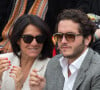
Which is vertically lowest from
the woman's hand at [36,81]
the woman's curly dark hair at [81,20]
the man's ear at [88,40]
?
the woman's hand at [36,81]

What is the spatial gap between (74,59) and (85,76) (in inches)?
7.4

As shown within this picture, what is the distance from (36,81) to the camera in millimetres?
1951

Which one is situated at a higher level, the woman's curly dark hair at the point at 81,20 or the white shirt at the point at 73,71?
Result: the woman's curly dark hair at the point at 81,20

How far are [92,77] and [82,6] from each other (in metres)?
1.25

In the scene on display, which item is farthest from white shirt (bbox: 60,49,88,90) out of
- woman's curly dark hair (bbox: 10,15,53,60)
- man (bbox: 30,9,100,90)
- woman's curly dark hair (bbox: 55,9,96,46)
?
woman's curly dark hair (bbox: 10,15,53,60)

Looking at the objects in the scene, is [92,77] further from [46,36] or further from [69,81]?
[46,36]

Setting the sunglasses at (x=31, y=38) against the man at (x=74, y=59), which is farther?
the sunglasses at (x=31, y=38)

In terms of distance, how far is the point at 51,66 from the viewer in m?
2.21

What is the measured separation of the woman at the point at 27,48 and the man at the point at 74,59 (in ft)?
1.23

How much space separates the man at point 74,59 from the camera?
187 centimetres

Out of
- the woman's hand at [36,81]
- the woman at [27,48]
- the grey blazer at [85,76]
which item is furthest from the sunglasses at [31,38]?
the woman's hand at [36,81]

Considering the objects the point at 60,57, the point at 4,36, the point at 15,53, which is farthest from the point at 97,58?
the point at 4,36

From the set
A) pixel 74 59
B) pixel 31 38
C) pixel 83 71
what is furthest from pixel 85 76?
pixel 31 38

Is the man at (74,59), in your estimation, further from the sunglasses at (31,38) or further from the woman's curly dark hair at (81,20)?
the sunglasses at (31,38)
